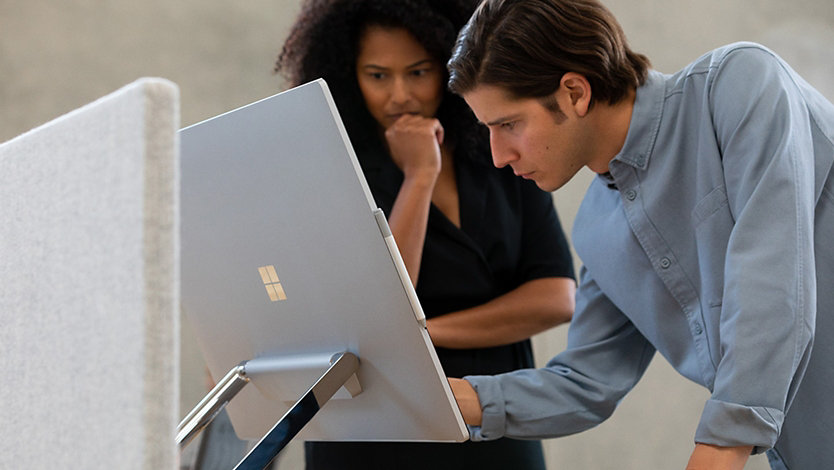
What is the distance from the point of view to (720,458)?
0.79 meters

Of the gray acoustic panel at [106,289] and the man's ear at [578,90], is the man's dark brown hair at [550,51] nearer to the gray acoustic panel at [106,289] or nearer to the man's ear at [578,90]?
the man's ear at [578,90]

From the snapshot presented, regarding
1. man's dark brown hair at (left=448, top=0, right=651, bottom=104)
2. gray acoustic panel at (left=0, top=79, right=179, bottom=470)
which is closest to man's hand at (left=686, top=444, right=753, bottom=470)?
man's dark brown hair at (left=448, top=0, right=651, bottom=104)

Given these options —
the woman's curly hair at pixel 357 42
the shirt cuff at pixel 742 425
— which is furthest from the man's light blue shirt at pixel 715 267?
the woman's curly hair at pixel 357 42

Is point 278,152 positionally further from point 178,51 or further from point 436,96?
point 178,51

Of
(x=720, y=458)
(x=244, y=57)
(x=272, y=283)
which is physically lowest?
(x=720, y=458)

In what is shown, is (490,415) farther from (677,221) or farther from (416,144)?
(416,144)

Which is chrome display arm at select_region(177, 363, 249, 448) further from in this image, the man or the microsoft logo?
the man

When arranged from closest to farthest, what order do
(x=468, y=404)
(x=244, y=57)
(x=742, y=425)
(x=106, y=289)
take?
(x=106, y=289), (x=742, y=425), (x=468, y=404), (x=244, y=57)

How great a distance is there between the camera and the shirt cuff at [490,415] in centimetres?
103

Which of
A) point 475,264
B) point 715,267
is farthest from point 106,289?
point 475,264

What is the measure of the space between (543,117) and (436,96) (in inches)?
17.8

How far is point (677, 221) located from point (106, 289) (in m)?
0.81

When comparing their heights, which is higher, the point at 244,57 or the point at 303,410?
the point at 244,57

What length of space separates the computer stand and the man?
23 centimetres
